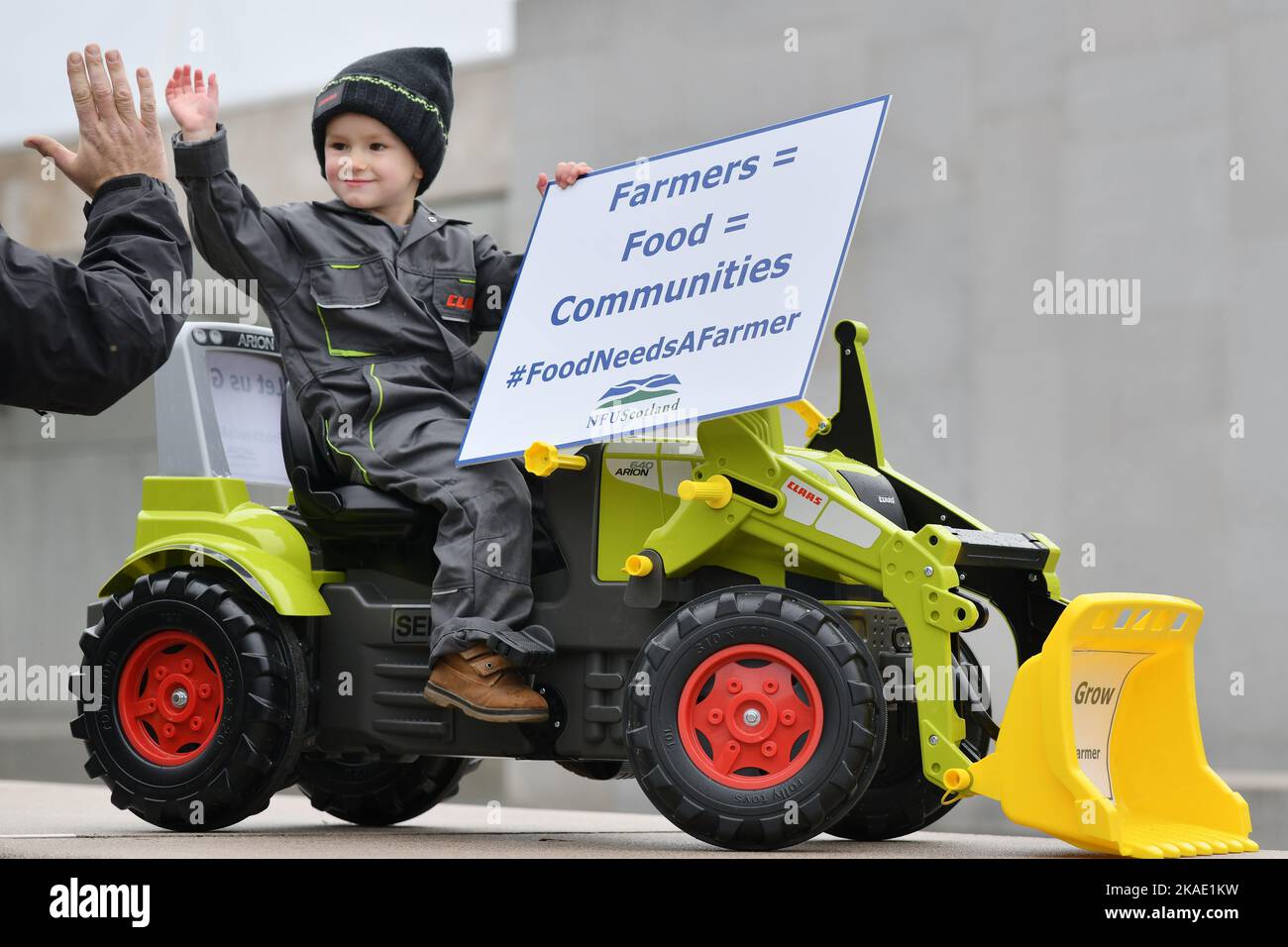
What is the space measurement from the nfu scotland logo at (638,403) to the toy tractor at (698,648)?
0.13m

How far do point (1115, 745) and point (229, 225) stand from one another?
2.17 meters

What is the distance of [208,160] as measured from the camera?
3.74m

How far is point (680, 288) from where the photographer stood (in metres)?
3.60

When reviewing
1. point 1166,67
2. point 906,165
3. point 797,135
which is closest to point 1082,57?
point 1166,67

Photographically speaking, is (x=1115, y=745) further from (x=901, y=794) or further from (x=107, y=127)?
(x=107, y=127)

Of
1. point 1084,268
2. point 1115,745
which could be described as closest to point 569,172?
point 1115,745

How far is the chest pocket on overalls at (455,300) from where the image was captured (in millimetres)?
4023

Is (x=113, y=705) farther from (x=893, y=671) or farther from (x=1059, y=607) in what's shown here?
(x=1059, y=607)

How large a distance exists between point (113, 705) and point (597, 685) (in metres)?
1.13

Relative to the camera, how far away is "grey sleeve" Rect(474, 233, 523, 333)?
415 cm

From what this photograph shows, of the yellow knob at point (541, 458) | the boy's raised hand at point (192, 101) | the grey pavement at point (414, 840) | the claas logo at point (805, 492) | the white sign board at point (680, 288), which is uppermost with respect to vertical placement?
the boy's raised hand at point (192, 101)

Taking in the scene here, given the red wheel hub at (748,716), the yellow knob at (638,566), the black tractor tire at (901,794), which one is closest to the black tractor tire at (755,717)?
the red wheel hub at (748,716)

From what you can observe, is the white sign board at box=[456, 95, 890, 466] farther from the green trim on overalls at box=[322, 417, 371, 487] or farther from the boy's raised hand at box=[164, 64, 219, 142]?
the boy's raised hand at box=[164, 64, 219, 142]

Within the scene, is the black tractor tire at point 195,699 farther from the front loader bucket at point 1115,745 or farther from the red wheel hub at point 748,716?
the front loader bucket at point 1115,745
